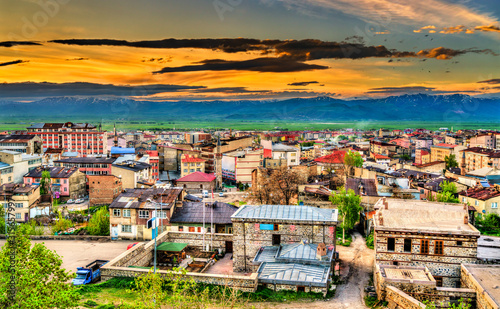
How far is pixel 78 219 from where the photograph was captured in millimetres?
49156

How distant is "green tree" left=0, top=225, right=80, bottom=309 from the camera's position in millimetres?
12672

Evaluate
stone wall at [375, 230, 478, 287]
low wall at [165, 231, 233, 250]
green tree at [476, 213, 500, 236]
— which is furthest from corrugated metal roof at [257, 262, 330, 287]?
green tree at [476, 213, 500, 236]

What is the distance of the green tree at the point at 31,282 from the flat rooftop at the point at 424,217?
1872cm

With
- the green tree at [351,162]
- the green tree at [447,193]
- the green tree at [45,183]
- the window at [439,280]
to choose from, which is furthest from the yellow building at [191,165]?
the window at [439,280]

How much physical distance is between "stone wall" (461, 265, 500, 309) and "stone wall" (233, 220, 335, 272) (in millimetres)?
7797

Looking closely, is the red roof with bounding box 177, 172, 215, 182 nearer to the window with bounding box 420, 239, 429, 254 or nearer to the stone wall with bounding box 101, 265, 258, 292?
the stone wall with bounding box 101, 265, 258, 292

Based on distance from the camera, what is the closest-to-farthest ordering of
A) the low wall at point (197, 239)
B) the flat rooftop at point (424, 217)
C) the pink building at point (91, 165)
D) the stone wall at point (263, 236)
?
the flat rooftop at point (424, 217), the stone wall at point (263, 236), the low wall at point (197, 239), the pink building at point (91, 165)

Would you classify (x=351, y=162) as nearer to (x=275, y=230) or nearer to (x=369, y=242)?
→ (x=369, y=242)

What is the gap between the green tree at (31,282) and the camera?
12.7 meters

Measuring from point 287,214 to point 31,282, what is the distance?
57.1 ft

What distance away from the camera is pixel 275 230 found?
1061 inches

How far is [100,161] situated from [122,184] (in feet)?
42.1

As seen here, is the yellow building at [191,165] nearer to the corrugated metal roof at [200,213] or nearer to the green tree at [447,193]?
the corrugated metal roof at [200,213]

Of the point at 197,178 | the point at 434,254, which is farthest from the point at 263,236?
the point at 197,178
